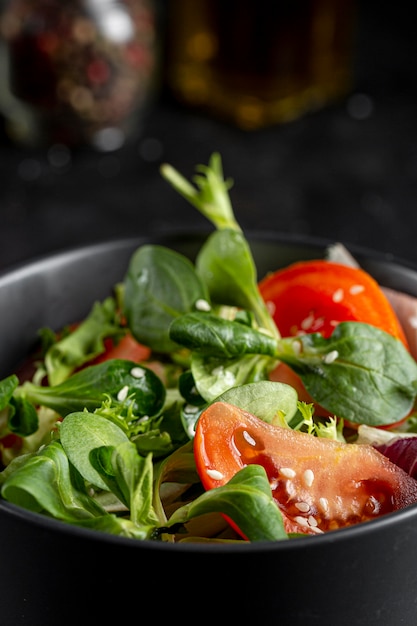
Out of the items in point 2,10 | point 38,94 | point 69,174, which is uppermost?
point 2,10

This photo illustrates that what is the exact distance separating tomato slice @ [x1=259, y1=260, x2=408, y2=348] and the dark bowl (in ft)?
1.06

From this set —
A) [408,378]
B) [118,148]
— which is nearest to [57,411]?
[408,378]

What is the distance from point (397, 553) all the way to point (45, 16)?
5.85ft

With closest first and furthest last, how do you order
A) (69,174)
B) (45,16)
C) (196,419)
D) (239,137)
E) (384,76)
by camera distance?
(196,419)
(45,16)
(69,174)
(239,137)
(384,76)

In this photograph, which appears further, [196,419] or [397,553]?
[196,419]

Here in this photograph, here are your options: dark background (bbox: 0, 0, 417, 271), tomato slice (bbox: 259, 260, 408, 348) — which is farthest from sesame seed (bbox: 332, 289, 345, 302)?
dark background (bbox: 0, 0, 417, 271)

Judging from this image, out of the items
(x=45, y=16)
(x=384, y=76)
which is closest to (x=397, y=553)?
(x=45, y=16)

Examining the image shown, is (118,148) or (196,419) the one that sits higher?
(196,419)

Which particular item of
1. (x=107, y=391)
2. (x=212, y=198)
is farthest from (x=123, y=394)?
(x=212, y=198)

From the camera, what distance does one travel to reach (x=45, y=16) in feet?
7.22

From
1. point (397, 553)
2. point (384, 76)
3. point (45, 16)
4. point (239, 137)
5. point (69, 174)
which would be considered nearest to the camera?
point (397, 553)

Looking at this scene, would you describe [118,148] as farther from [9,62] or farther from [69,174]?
[9,62]

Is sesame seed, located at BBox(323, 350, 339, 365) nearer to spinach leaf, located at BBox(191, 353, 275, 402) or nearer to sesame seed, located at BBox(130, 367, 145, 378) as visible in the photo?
spinach leaf, located at BBox(191, 353, 275, 402)

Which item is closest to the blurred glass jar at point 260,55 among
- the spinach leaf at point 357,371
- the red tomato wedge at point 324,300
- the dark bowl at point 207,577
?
the red tomato wedge at point 324,300
